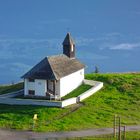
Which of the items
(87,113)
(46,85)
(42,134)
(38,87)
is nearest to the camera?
(42,134)

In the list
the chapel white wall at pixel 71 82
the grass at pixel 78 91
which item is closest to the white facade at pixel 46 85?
the chapel white wall at pixel 71 82

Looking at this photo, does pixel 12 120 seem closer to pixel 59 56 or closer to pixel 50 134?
pixel 50 134

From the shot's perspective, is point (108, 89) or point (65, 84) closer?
point (65, 84)

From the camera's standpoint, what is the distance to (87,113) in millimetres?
61281

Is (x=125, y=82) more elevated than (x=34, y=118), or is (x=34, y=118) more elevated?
(x=125, y=82)

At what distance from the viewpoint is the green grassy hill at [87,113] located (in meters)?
56.5

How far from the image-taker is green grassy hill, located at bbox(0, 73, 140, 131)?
5650 centimetres

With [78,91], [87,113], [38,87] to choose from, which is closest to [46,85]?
[38,87]

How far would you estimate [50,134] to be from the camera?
53250mm

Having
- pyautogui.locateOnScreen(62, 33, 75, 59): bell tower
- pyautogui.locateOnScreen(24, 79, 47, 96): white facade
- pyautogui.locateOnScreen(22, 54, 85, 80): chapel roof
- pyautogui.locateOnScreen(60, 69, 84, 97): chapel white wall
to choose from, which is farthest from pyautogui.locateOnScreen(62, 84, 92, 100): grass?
pyautogui.locateOnScreen(62, 33, 75, 59): bell tower

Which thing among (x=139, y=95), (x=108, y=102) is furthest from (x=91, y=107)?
(x=139, y=95)

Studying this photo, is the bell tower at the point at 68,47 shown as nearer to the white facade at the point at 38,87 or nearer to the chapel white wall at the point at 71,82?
the chapel white wall at the point at 71,82

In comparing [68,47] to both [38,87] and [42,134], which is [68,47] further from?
[42,134]

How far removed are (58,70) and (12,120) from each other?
1246 centimetres
